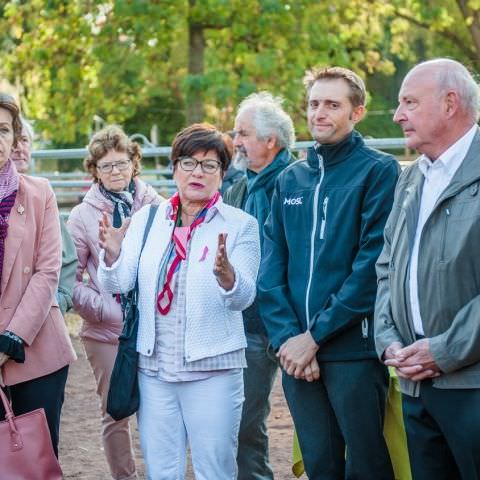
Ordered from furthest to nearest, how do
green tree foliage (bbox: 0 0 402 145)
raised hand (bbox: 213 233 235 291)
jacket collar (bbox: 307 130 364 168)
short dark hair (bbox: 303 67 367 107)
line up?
green tree foliage (bbox: 0 0 402 145), short dark hair (bbox: 303 67 367 107), jacket collar (bbox: 307 130 364 168), raised hand (bbox: 213 233 235 291)

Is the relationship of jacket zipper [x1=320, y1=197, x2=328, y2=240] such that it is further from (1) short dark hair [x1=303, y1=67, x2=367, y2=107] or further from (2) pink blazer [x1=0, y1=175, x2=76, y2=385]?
(2) pink blazer [x1=0, y1=175, x2=76, y2=385]

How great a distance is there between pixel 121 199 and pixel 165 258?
157 centimetres

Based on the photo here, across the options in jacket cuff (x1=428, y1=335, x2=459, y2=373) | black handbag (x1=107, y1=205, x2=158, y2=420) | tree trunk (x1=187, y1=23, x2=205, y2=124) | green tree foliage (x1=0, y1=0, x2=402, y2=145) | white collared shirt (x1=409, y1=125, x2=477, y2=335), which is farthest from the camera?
tree trunk (x1=187, y1=23, x2=205, y2=124)

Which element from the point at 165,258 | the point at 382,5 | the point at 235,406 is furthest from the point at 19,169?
the point at 382,5

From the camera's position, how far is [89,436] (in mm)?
7719

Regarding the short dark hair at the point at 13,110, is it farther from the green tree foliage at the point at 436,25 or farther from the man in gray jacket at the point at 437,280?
the green tree foliage at the point at 436,25

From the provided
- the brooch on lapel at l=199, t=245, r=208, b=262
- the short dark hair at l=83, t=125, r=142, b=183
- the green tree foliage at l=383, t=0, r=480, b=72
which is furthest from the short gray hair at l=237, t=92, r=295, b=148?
the green tree foliage at l=383, t=0, r=480, b=72

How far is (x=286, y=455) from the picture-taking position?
7.05 m

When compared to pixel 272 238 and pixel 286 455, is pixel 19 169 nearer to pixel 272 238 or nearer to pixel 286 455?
pixel 272 238

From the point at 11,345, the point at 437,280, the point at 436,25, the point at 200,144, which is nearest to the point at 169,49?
the point at 436,25

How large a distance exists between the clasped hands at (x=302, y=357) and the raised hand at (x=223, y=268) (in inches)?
16.4

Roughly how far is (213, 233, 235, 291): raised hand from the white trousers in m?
0.47

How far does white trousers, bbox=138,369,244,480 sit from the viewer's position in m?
4.68

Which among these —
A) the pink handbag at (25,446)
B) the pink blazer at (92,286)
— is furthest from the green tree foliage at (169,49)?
the pink handbag at (25,446)
